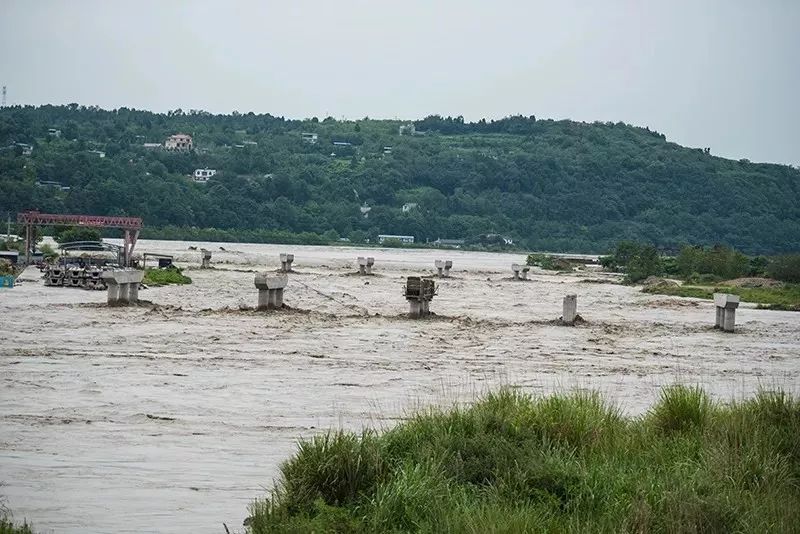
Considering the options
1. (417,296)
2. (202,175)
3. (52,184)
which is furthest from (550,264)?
(202,175)

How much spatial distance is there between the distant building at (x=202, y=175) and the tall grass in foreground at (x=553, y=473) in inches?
5930

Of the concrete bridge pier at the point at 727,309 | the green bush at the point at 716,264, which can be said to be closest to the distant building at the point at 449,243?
the green bush at the point at 716,264

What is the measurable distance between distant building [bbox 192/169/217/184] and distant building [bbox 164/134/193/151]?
2340cm

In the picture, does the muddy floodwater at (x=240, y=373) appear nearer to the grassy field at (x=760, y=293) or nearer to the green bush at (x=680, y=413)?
the green bush at (x=680, y=413)

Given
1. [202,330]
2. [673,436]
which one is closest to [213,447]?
[673,436]

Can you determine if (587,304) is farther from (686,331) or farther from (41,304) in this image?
(41,304)

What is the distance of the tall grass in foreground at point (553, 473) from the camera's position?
30.5 feet

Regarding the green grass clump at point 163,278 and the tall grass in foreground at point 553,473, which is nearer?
the tall grass in foreground at point 553,473

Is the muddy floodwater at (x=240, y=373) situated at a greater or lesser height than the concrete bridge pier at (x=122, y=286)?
lesser

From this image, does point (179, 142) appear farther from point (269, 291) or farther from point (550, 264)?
point (269, 291)

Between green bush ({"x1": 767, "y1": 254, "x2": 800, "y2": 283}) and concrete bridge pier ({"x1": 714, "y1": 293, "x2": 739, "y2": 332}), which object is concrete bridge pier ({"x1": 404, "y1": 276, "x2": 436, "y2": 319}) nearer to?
concrete bridge pier ({"x1": 714, "y1": 293, "x2": 739, "y2": 332})

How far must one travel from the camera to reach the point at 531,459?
10914mm

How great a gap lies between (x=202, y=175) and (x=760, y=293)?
121821mm

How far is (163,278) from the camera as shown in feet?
147
